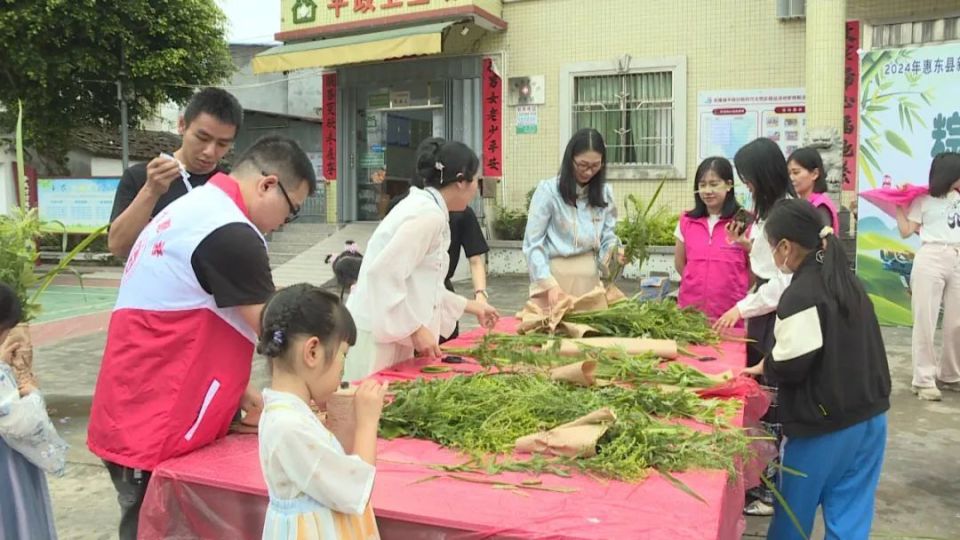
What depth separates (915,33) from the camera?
25.5 ft

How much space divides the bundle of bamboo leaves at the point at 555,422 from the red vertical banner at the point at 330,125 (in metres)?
10.9

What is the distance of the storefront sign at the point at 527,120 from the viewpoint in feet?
36.3

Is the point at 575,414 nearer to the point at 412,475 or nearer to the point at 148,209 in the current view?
the point at 412,475

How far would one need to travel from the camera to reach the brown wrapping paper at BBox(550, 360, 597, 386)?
2.27 m

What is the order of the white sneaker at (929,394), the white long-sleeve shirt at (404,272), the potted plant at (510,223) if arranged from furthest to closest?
the potted plant at (510,223), the white sneaker at (929,394), the white long-sleeve shirt at (404,272)

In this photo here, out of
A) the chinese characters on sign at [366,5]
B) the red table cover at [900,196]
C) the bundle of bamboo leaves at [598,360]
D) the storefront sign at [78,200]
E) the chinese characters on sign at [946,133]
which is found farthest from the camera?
the storefront sign at [78,200]

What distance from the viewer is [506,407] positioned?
2.01 m

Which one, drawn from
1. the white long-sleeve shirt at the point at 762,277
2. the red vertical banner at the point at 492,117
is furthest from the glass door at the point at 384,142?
the white long-sleeve shirt at the point at 762,277

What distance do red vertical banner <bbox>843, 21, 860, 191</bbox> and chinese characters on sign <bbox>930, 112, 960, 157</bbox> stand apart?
1.42 meters

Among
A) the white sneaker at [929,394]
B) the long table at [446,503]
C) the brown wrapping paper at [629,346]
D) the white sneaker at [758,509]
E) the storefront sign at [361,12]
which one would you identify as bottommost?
the white sneaker at [758,509]

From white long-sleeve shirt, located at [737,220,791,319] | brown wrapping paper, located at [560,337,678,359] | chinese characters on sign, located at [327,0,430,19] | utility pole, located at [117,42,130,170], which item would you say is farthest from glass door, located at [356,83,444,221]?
brown wrapping paper, located at [560,337,678,359]

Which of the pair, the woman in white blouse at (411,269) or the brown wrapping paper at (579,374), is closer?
the brown wrapping paper at (579,374)

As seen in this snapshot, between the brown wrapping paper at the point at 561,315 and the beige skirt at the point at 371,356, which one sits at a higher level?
the brown wrapping paper at the point at 561,315

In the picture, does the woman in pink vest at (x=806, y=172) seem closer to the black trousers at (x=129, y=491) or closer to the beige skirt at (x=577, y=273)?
the beige skirt at (x=577, y=273)
